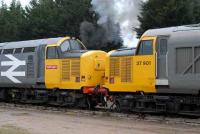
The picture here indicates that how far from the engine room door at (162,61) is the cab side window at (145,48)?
0.36 m

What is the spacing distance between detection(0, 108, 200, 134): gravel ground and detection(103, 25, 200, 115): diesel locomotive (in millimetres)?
1267

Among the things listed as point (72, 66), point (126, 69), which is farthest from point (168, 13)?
point (126, 69)

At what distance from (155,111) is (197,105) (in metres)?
1.92

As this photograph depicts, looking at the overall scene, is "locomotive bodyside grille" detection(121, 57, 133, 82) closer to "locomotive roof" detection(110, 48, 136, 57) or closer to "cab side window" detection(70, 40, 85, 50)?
"locomotive roof" detection(110, 48, 136, 57)

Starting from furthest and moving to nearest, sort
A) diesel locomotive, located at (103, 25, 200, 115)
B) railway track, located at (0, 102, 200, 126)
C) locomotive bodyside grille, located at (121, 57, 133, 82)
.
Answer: locomotive bodyside grille, located at (121, 57, 133, 82) < diesel locomotive, located at (103, 25, 200, 115) < railway track, located at (0, 102, 200, 126)

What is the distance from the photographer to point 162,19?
95.4 feet

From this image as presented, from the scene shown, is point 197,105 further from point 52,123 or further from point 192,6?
point 192,6

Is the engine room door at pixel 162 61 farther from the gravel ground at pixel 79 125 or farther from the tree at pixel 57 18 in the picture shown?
the tree at pixel 57 18

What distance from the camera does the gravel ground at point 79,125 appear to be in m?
14.7

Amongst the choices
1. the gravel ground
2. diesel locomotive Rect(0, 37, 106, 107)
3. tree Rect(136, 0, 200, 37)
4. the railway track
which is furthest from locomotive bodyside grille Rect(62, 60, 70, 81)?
tree Rect(136, 0, 200, 37)

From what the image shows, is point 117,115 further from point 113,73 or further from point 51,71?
point 51,71

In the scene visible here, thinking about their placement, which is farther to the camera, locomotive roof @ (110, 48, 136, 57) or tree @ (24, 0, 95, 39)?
tree @ (24, 0, 95, 39)

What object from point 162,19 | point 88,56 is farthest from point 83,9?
point 88,56

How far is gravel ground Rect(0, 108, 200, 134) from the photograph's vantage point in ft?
48.1
